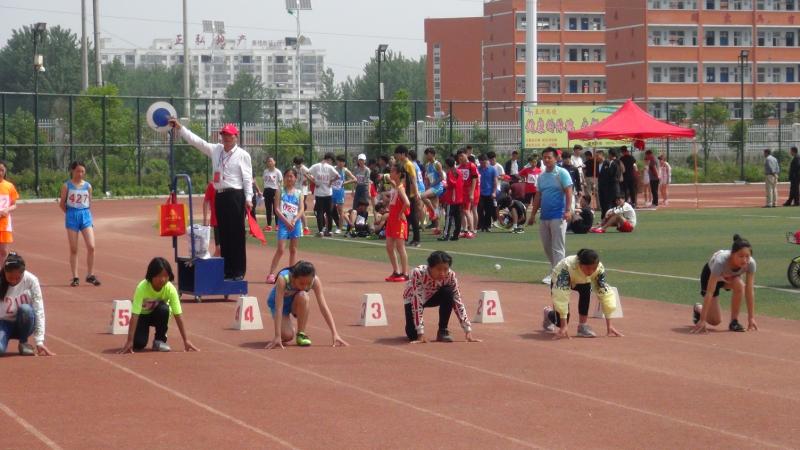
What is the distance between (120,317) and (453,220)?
15.2 meters

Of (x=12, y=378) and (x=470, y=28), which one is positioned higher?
(x=470, y=28)

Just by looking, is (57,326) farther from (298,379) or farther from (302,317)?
(298,379)

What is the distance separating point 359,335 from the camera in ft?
45.8

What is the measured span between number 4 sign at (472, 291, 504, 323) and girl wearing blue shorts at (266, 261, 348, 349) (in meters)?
2.26

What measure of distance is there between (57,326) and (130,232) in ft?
57.9

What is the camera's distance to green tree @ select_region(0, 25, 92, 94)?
118 meters

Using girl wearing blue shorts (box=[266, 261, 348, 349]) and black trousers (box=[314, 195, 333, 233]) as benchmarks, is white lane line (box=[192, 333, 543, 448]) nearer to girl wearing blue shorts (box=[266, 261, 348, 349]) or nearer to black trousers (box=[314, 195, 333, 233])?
girl wearing blue shorts (box=[266, 261, 348, 349])

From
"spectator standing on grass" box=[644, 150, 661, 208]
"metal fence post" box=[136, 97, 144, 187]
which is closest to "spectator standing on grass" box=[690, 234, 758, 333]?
"spectator standing on grass" box=[644, 150, 661, 208]

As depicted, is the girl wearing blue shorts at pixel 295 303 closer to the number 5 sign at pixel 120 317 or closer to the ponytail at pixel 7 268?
the number 5 sign at pixel 120 317

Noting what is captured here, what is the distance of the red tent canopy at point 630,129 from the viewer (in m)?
38.9

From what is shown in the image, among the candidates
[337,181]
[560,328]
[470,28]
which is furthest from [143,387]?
[470,28]

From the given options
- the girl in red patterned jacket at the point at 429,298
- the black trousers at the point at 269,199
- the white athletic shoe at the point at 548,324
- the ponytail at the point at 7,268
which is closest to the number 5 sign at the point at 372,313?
the girl in red patterned jacket at the point at 429,298

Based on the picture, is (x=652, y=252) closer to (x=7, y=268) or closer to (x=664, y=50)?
(x=7, y=268)

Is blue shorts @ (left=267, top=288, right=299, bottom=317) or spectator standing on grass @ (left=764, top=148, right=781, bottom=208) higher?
spectator standing on grass @ (left=764, top=148, right=781, bottom=208)
